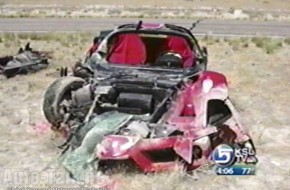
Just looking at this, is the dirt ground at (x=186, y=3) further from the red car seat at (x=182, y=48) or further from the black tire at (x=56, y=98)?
the black tire at (x=56, y=98)

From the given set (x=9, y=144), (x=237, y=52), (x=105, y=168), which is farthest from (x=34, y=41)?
(x=105, y=168)

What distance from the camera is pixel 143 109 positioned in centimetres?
777

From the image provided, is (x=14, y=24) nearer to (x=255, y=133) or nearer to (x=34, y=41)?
(x=34, y=41)

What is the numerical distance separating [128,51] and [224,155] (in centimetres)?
357

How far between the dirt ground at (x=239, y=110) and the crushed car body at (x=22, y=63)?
226 millimetres

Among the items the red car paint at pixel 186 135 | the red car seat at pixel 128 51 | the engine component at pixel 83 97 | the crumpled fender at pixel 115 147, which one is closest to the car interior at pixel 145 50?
the red car seat at pixel 128 51

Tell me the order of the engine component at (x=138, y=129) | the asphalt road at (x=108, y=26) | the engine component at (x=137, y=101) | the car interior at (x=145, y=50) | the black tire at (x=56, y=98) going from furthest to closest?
the asphalt road at (x=108, y=26)
the car interior at (x=145, y=50)
the black tire at (x=56, y=98)
the engine component at (x=137, y=101)
the engine component at (x=138, y=129)

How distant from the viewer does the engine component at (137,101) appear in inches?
306

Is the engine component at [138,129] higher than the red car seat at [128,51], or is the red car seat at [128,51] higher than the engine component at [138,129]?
the red car seat at [128,51]

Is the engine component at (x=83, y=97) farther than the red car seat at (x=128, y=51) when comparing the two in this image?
No

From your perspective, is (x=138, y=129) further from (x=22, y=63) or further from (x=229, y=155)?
(x=22, y=63)

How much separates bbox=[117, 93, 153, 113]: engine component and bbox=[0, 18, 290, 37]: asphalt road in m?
18.8

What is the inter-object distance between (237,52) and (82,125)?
10814 mm

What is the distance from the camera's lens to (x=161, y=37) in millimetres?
10562
